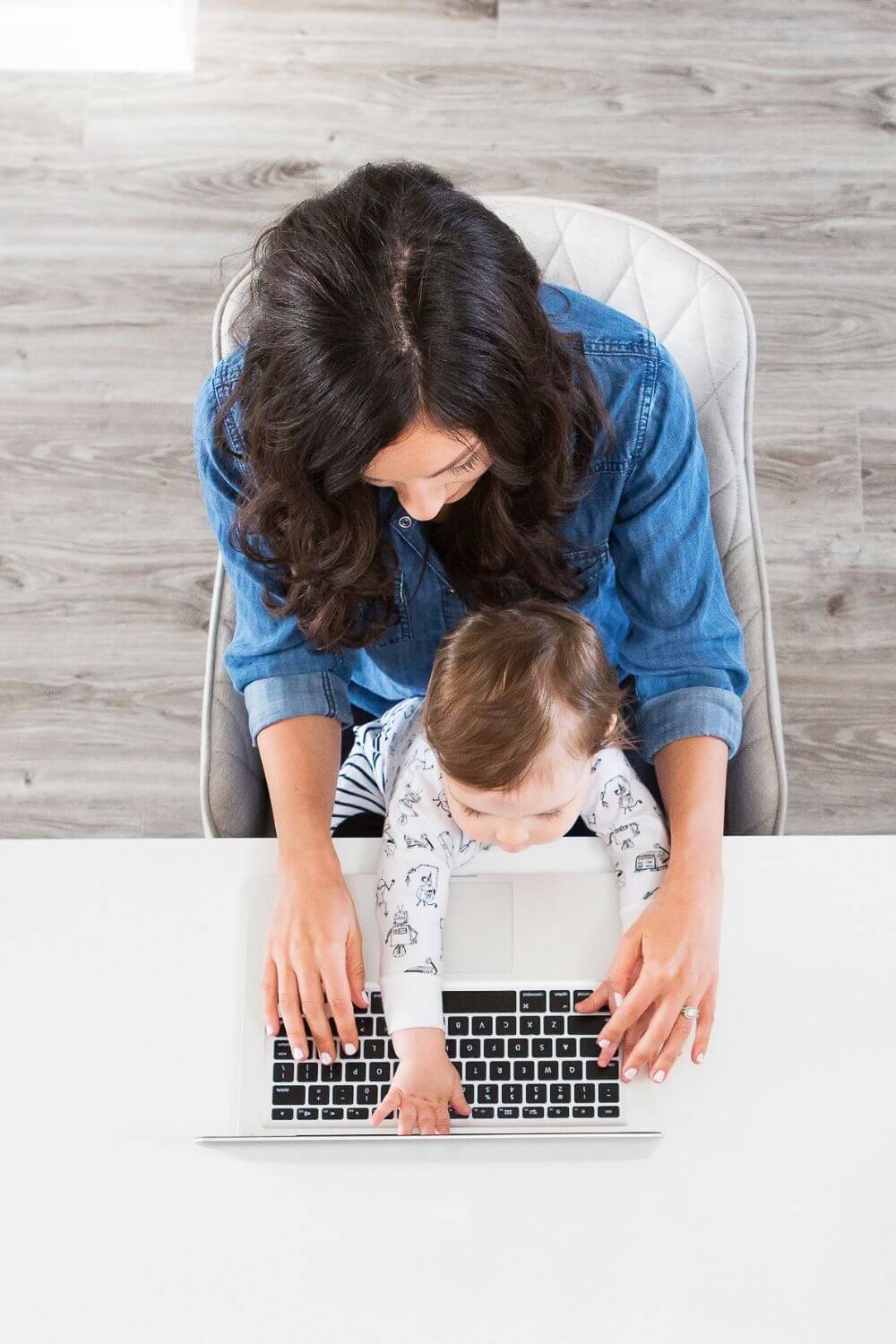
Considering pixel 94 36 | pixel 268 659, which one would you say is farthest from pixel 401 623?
pixel 94 36

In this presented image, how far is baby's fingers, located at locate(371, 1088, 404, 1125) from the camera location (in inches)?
34.5

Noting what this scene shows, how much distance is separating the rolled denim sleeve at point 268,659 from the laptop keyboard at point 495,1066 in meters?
0.29

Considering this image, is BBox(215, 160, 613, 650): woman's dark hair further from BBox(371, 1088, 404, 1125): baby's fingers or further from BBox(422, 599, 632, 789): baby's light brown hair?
BBox(371, 1088, 404, 1125): baby's fingers

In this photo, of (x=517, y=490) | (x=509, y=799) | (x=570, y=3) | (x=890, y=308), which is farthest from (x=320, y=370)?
(x=570, y=3)

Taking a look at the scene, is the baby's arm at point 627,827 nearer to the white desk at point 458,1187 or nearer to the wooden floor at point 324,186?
the white desk at point 458,1187

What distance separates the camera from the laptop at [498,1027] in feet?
2.90

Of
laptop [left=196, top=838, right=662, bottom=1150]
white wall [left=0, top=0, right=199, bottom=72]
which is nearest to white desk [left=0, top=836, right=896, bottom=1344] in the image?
laptop [left=196, top=838, right=662, bottom=1150]

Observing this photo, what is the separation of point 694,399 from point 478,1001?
636 mm

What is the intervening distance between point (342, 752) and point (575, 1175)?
0.55 meters

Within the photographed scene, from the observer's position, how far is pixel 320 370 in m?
0.73

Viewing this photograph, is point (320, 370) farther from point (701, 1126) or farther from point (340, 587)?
point (701, 1126)

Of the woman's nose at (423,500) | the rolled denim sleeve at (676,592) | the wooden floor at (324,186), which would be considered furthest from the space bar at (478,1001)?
the wooden floor at (324,186)

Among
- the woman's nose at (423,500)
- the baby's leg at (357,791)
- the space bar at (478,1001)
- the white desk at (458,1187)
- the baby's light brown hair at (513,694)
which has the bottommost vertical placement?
the white desk at (458,1187)

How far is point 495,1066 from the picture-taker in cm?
90
